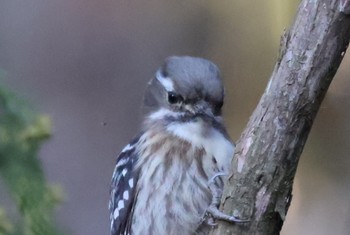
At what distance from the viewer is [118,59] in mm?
2861

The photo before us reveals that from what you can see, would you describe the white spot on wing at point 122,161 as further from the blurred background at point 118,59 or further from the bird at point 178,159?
the blurred background at point 118,59

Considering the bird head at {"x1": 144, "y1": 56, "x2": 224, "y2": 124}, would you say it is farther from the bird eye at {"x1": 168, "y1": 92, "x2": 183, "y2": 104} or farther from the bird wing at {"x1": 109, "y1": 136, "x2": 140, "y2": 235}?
the bird wing at {"x1": 109, "y1": 136, "x2": 140, "y2": 235}

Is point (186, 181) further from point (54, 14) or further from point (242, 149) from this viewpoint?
point (54, 14)

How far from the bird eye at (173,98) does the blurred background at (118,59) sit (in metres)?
0.87

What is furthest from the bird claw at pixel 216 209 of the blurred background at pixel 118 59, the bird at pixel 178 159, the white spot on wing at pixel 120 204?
the blurred background at pixel 118 59

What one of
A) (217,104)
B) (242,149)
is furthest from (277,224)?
(217,104)

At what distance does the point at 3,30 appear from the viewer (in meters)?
2.76

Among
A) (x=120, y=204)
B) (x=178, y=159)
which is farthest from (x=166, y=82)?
(x=120, y=204)

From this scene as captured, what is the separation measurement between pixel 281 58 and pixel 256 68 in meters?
1.42

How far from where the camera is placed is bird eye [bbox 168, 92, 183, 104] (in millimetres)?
1913

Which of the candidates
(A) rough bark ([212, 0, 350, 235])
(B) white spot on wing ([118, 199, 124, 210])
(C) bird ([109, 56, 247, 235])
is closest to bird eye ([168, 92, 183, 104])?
(C) bird ([109, 56, 247, 235])

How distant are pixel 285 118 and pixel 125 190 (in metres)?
0.64

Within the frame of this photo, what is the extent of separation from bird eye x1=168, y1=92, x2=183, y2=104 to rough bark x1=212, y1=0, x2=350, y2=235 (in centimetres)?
41

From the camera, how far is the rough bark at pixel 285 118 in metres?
1.42
